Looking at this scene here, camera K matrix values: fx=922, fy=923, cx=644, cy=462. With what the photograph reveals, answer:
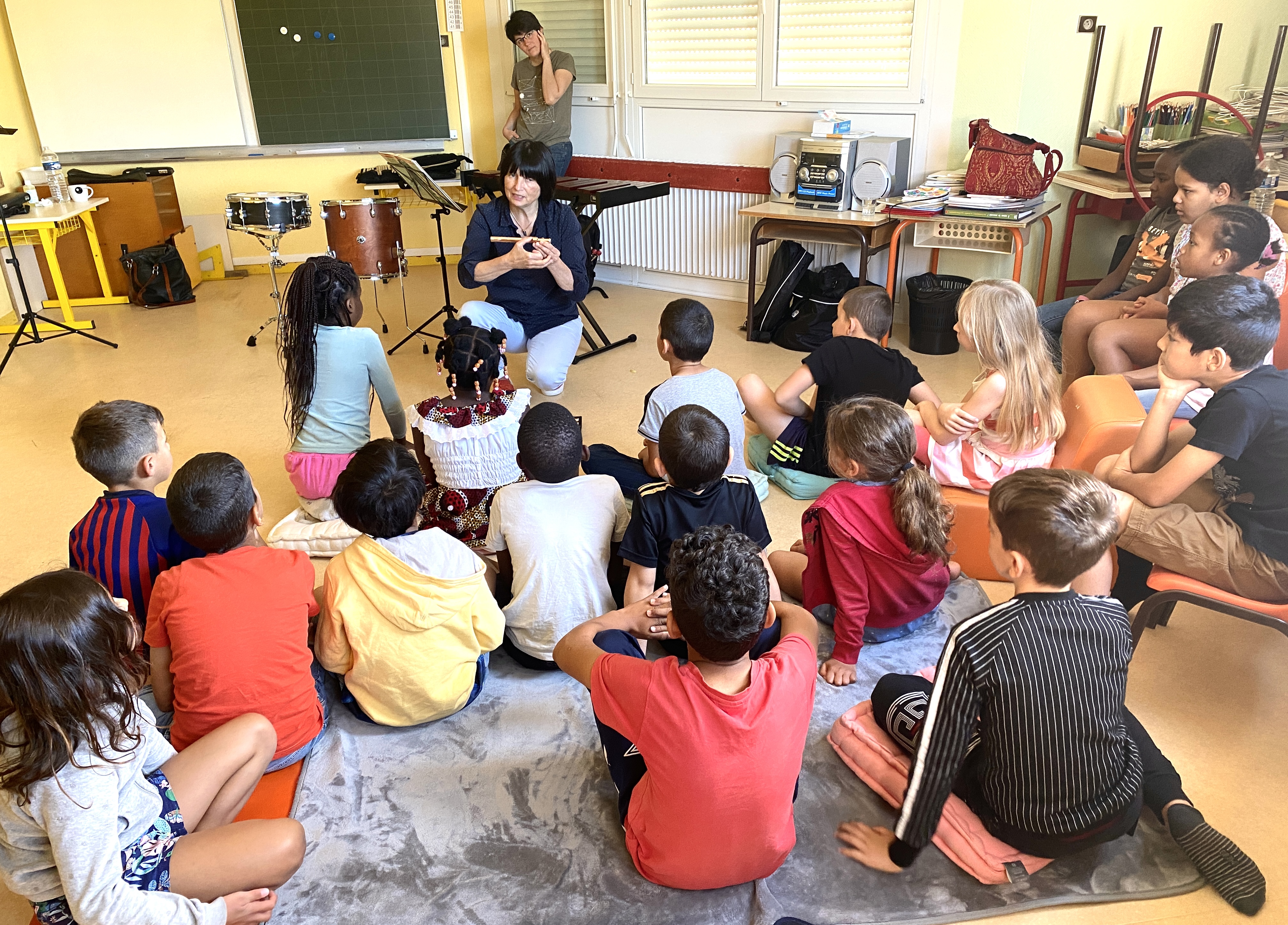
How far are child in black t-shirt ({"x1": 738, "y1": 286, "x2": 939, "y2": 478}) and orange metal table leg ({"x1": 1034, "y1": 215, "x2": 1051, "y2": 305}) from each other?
167cm

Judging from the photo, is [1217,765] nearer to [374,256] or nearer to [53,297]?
[374,256]

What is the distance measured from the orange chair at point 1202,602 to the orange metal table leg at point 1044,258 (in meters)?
2.44

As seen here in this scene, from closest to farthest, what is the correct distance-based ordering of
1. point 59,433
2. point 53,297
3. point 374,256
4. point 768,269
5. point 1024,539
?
point 1024,539
point 59,433
point 374,256
point 768,269
point 53,297

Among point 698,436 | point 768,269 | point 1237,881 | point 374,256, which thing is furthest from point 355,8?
point 1237,881

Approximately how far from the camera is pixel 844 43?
466 cm

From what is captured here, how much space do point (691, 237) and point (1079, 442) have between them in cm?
346

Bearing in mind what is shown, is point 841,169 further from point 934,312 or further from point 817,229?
point 934,312

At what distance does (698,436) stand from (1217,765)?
1300 millimetres

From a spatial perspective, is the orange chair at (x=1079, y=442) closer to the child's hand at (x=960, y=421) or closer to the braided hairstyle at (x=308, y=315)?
the child's hand at (x=960, y=421)

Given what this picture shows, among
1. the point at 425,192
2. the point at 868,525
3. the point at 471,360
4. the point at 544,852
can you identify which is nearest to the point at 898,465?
the point at 868,525

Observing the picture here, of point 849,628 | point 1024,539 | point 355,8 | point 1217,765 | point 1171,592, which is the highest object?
point 355,8

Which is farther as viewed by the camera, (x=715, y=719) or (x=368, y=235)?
(x=368, y=235)

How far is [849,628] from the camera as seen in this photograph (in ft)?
6.96

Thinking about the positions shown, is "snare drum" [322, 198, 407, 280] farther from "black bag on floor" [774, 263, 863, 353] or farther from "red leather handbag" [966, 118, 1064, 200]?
"red leather handbag" [966, 118, 1064, 200]
